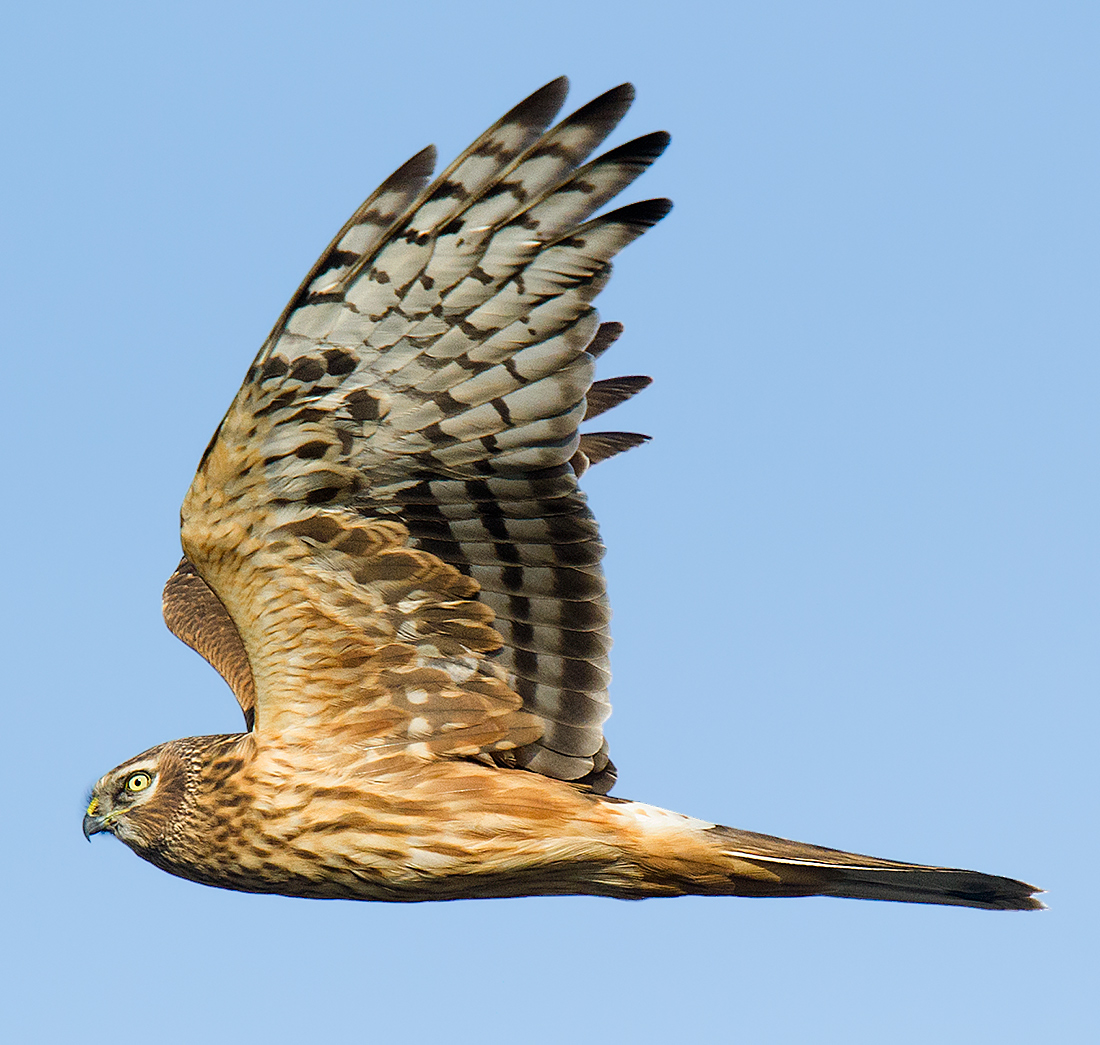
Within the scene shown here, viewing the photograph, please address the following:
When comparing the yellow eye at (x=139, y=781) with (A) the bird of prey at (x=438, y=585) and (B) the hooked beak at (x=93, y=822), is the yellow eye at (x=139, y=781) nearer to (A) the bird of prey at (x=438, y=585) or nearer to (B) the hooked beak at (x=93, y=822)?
(A) the bird of prey at (x=438, y=585)

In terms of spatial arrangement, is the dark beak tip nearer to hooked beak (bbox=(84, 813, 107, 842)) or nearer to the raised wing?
hooked beak (bbox=(84, 813, 107, 842))

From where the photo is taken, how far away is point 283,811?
17.4 feet

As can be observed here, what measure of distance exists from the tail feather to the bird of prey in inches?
0.5

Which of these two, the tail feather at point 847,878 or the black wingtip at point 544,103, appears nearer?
the black wingtip at point 544,103

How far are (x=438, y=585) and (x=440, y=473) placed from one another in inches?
20.1

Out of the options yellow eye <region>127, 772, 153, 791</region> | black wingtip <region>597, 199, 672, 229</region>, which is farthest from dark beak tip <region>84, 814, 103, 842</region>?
black wingtip <region>597, 199, 672, 229</region>

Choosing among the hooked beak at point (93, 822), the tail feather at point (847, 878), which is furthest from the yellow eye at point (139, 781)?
the tail feather at point (847, 878)

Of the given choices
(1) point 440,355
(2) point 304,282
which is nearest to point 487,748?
(1) point 440,355

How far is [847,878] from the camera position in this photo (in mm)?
5320

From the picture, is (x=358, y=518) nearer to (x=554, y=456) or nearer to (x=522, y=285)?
(x=554, y=456)

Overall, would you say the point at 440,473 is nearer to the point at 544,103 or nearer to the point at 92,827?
the point at 544,103

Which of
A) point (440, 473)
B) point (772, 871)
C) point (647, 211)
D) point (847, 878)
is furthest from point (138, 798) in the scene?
point (647, 211)

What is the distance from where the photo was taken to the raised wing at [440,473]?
4.61 metres

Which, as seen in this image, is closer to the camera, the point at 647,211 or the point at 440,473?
the point at 647,211
